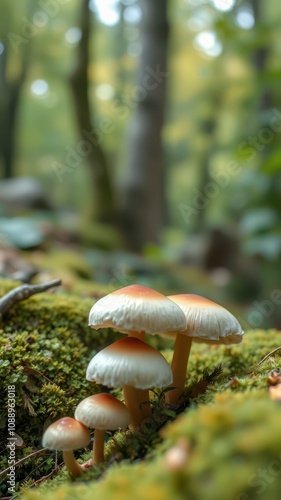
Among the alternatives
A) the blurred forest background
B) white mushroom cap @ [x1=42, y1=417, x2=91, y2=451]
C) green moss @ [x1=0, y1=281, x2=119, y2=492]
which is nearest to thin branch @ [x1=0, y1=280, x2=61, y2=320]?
green moss @ [x1=0, y1=281, x2=119, y2=492]

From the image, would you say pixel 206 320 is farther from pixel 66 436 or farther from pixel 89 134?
pixel 89 134

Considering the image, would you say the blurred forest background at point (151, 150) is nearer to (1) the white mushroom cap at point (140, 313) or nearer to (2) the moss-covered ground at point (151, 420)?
(2) the moss-covered ground at point (151, 420)

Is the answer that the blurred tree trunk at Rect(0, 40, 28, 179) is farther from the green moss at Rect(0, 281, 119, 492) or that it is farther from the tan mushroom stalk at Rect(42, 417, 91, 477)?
the tan mushroom stalk at Rect(42, 417, 91, 477)

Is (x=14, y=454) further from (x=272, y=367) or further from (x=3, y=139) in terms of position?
(x=3, y=139)

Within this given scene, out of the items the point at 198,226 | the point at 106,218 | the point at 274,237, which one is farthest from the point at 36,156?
the point at 274,237

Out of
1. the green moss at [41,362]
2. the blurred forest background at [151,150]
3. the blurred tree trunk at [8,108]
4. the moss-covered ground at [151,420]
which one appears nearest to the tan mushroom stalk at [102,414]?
the moss-covered ground at [151,420]

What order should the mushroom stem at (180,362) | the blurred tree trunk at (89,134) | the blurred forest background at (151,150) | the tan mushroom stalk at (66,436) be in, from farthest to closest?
the blurred tree trunk at (89,134) < the blurred forest background at (151,150) < the mushroom stem at (180,362) < the tan mushroom stalk at (66,436)
